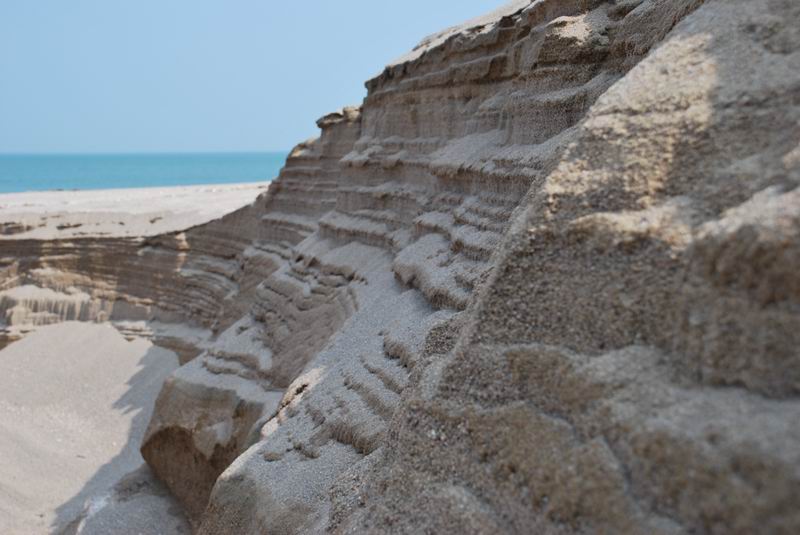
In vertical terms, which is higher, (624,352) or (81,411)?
(624,352)

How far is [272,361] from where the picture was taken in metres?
9.64

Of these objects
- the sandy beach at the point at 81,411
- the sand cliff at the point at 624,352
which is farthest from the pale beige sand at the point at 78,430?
the sand cliff at the point at 624,352

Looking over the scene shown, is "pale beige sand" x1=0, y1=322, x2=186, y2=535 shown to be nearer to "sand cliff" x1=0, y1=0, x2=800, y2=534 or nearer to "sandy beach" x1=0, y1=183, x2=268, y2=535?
"sandy beach" x1=0, y1=183, x2=268, y2=535

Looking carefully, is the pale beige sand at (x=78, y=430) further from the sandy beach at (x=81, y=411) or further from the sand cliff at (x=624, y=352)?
the sand cliff at (x=624, y=352)

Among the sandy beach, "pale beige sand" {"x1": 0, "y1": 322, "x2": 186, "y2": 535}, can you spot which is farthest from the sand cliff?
the sandy beach

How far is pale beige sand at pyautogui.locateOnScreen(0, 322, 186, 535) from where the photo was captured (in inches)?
399

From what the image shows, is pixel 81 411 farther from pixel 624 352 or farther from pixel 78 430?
pixel 624 352

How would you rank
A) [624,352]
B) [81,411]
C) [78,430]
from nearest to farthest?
[624,352]
[78,430]
[81,411]

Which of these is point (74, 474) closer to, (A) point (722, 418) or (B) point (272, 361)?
(B) point (272, 361)

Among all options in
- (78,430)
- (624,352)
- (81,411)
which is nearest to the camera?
(624,352)

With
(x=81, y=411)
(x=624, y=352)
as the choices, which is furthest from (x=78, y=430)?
(x=624, y=352)

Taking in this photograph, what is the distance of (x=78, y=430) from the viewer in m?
13.8

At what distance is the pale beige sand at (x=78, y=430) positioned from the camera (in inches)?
399

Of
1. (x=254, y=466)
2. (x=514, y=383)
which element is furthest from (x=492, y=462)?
(x=254, y=466)
